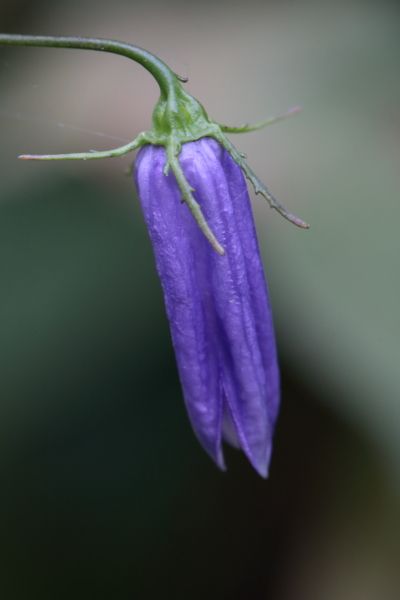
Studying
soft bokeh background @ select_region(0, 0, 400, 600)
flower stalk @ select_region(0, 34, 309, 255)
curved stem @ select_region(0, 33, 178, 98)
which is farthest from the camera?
soft bokeh background @ select_region(0, 0, 400, 600)

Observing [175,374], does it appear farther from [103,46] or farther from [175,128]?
[103,46]

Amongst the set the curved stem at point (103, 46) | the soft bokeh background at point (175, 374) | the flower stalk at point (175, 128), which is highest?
the curved stem at point (103, 46)

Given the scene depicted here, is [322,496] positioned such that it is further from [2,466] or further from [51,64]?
[51,64]

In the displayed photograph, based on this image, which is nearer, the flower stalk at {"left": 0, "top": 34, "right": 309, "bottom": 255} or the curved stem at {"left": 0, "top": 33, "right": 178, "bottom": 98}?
the curved stem at {"left": 0, "top": 33, "right": 178, "bottom": 98}

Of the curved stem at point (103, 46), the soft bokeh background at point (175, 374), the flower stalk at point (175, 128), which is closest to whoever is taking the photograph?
the curved stem at point (103, 46)

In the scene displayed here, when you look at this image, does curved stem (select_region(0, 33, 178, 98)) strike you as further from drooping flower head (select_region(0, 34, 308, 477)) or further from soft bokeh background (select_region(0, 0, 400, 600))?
soft bokeh background (select_region(0, 0, 400, 600))

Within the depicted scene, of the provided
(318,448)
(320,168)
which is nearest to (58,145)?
(320,168)

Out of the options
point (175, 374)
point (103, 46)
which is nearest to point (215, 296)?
point (103, 46)

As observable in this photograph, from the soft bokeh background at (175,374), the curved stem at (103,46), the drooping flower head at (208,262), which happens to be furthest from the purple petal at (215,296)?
the soft bokeh background at (175,374)

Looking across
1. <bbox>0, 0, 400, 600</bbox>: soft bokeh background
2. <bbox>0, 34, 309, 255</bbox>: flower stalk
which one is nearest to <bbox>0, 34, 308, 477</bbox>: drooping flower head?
<bbox>0, 34, 309, 255</bbox>: flower stalk

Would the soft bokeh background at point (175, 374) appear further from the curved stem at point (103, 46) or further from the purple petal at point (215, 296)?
the curved stem at point (103, 46)
